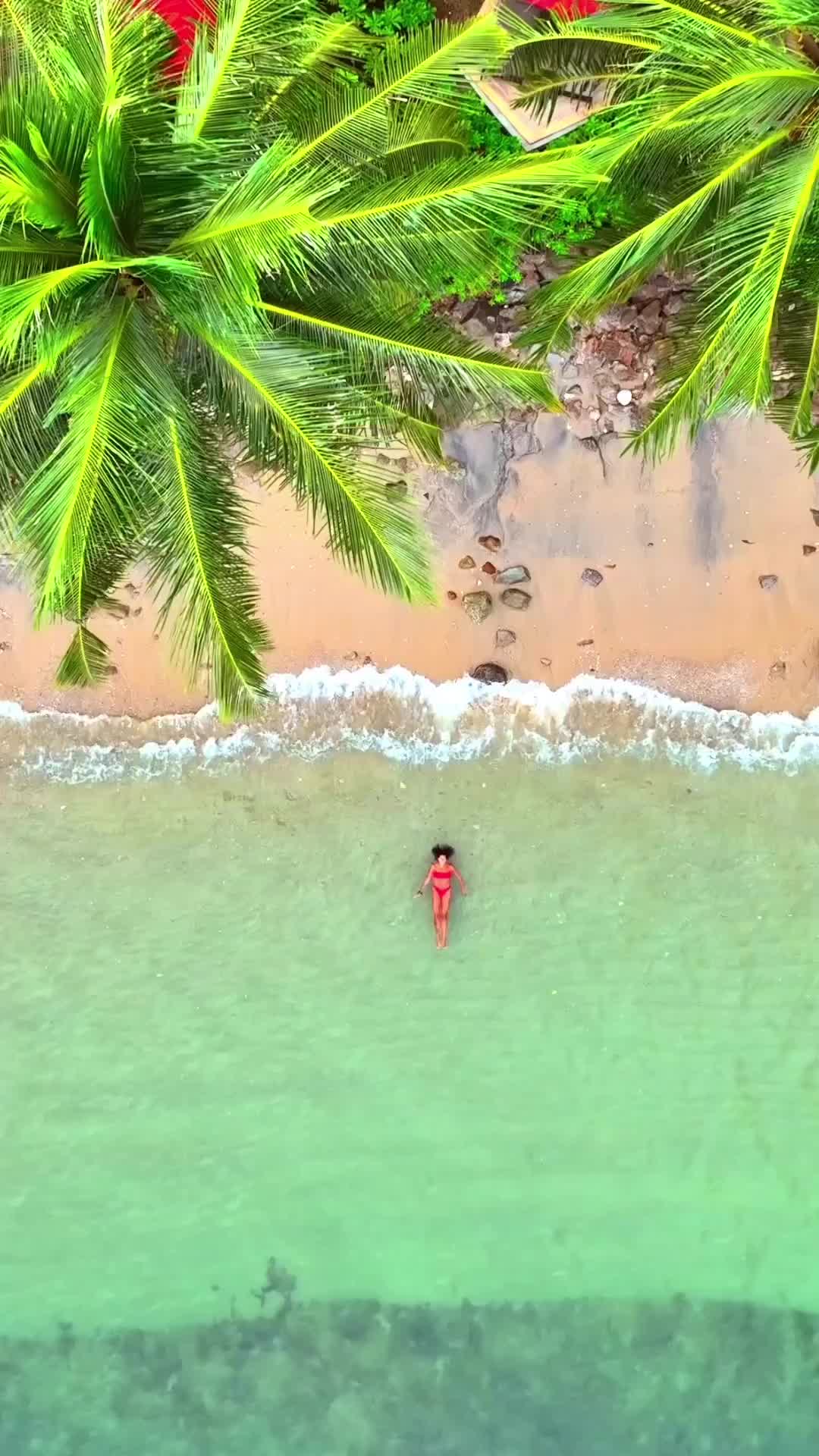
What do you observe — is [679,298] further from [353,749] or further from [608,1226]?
[608,1226]

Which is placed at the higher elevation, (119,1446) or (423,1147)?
(423,1147)

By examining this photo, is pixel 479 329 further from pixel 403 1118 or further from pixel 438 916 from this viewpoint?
pixel 403 1118

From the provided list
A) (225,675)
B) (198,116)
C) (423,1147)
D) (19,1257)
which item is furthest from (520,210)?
(19,1257)

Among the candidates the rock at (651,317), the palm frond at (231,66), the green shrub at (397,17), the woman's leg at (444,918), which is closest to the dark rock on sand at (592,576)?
the rock at (651,317)

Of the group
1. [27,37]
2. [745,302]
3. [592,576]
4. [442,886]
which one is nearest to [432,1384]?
[442,886]

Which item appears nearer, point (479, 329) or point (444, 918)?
point (479, 329)

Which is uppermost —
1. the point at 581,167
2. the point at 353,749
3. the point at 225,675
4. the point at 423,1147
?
the point at 581,167
